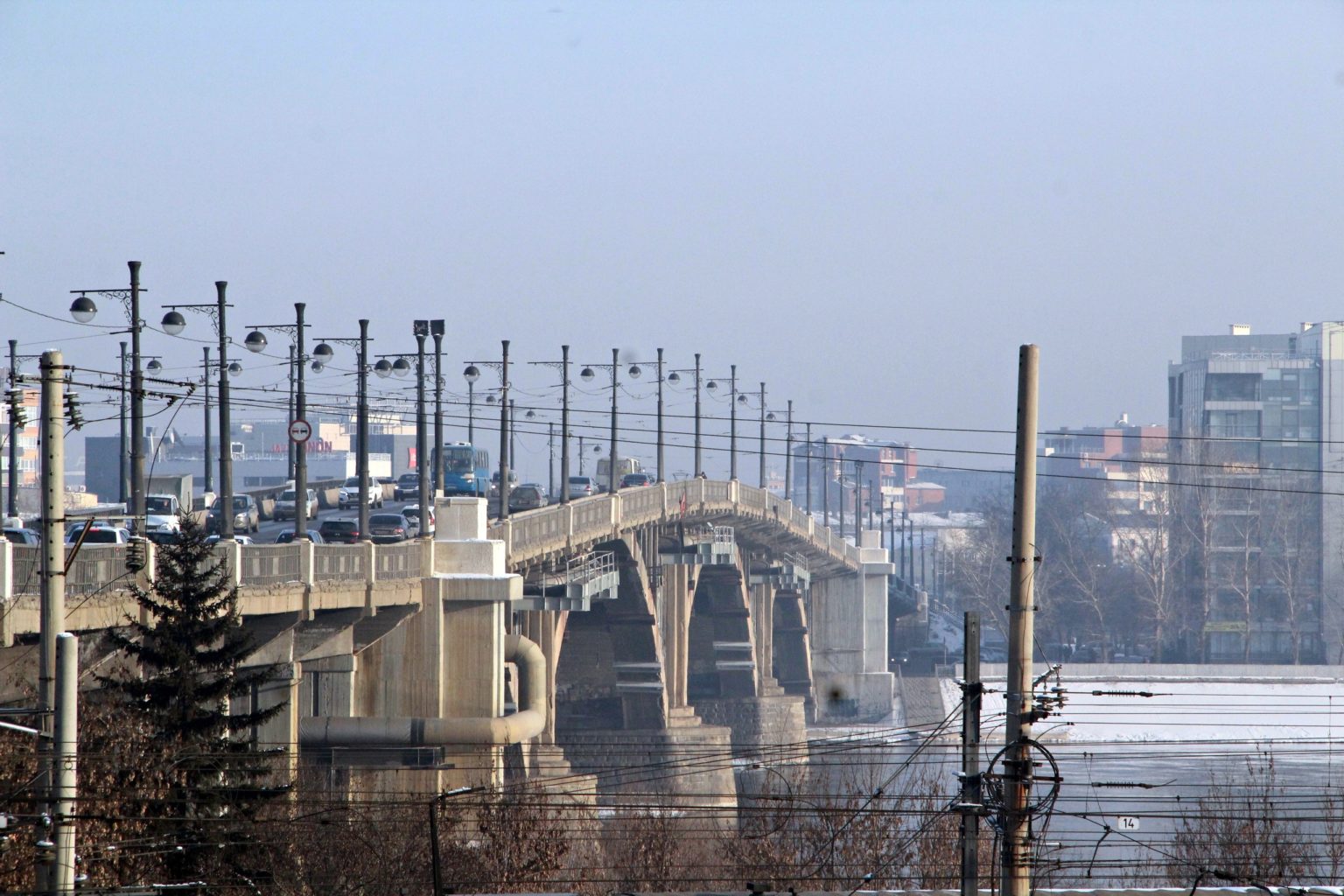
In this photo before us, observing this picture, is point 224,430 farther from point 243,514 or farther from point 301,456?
point 243,514

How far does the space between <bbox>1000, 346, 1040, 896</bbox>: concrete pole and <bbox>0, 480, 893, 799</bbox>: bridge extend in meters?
3.55

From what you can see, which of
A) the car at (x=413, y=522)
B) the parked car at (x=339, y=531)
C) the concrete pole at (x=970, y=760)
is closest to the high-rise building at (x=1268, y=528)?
the car at (x=413, y=522)

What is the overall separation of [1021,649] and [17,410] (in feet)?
29.4

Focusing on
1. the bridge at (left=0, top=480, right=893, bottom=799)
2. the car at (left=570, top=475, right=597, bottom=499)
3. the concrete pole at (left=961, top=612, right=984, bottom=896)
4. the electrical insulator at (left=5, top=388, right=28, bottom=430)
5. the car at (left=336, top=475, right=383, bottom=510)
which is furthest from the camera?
the car at (left=570, top=475, right=597, bottom=499)

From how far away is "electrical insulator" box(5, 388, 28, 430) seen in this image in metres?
15.1

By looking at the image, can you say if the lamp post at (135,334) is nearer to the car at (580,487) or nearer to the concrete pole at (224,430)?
the concrete pole at (224,430)

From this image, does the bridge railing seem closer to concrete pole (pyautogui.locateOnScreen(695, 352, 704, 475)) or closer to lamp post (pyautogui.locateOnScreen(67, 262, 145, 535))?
lamp post (pyautogui.locateOnScreen(67, 262, 145, 535))

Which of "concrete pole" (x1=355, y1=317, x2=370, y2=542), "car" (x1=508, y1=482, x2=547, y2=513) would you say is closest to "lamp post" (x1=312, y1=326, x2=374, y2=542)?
"concrete pole" (x1=355, y1=317, x2=370, y2=542)

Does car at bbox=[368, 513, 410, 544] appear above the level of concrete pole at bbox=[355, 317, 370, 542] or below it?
below

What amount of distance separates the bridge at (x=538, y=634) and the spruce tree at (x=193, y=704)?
0.77 m

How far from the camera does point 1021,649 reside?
12.5 metres

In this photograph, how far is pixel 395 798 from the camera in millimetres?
37156

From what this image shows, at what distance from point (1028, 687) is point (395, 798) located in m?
26.5

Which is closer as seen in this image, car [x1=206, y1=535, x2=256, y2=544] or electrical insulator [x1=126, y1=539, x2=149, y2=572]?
electrical insulator [x1=126, y1=539, x2=149, y2=572]
